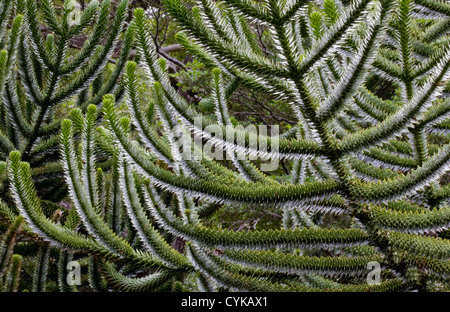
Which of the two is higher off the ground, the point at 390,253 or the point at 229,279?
the point at 390,253

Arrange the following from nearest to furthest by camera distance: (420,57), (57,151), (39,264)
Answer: (39,264) < (420,57) < (57,151)

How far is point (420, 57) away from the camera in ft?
8.86

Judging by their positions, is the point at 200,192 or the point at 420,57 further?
the point at 420,57

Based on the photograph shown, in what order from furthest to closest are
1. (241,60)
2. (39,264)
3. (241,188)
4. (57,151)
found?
(57,151), (39,264), (241,188), (241,60)

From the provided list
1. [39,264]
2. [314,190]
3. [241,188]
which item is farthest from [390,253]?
[39,264]

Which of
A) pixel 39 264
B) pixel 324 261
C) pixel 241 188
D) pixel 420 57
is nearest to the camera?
pixel 241 188

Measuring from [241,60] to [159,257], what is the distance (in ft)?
3.49

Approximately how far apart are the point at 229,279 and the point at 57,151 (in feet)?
7.84

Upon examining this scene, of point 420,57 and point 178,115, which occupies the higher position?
point 420,57

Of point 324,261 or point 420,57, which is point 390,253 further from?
point 420,57
